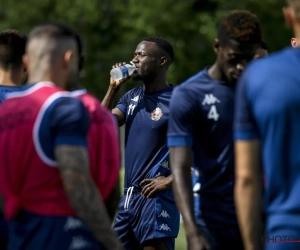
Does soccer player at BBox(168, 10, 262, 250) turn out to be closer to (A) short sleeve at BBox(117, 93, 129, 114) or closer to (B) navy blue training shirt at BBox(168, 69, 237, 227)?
(B) navy blue training shirt at BBox(168, 69, 237, 227)

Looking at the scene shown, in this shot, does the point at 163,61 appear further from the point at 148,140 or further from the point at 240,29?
the point at 240,29

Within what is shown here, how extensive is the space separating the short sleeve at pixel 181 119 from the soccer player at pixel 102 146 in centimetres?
60

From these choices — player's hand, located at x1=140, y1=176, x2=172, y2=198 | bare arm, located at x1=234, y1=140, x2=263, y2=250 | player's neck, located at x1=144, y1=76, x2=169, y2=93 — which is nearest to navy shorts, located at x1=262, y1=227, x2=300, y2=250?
bare arm, located at x1=234, y1=140, x2=263, y2=250

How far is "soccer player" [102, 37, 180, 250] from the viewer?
24.7ft

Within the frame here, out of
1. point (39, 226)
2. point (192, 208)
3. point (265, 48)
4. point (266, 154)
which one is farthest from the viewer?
point (265, 48)

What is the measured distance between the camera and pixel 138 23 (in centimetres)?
2800

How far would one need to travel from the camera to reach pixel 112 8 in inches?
1228

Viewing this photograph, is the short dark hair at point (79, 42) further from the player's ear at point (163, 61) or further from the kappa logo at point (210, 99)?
the player's ear at point (163, 61)

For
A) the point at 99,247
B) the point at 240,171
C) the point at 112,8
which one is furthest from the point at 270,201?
the point at 112,8

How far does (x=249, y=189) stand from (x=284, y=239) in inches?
12.9

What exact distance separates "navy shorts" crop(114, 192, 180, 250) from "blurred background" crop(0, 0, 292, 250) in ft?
64.0

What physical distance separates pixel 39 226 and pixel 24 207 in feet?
0.42

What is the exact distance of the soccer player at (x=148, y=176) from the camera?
7523 millimetres

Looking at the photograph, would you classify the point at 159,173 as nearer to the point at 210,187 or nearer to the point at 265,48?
the point at 265,48
